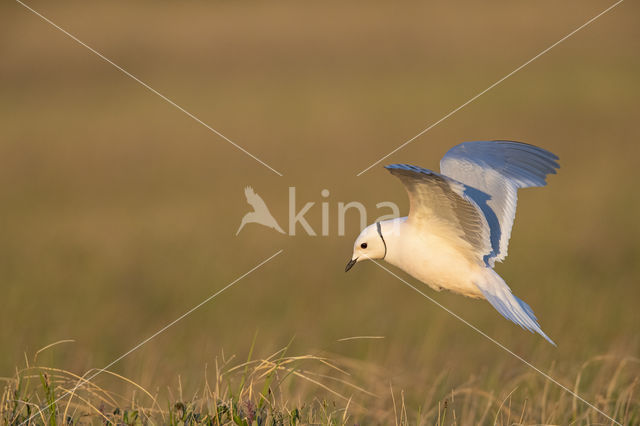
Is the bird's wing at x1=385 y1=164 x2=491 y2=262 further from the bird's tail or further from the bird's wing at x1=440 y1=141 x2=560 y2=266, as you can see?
the bird's wing at x1=440 y1=141 x2=560 y2=266

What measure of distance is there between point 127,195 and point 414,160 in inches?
175

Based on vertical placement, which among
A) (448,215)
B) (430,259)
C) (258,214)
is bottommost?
(258,214)

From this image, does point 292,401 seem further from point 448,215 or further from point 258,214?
point 258,214

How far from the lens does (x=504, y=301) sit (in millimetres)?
4555

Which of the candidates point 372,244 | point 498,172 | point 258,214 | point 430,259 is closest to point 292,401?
point 372,244

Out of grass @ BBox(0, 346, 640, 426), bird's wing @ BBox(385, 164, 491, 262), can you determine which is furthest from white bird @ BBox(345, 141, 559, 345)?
grass @ BBox(0, 346, 640, 426)

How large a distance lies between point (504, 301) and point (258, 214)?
25.8 feet

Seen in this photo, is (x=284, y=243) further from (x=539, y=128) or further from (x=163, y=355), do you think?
(x=539, y=128)

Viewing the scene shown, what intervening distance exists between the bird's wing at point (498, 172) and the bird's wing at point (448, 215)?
0.28 m

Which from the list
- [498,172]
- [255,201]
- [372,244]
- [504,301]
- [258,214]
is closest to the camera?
[504,301]

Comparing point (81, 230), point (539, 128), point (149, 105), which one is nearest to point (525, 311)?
point (81, 230)

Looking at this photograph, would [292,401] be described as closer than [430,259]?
No

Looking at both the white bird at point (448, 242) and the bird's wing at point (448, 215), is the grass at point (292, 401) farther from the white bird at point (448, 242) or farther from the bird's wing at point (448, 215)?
the bird's wing at point (448, 215)

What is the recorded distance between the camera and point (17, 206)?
13.0 m
